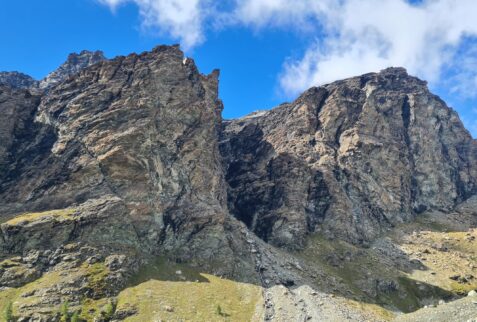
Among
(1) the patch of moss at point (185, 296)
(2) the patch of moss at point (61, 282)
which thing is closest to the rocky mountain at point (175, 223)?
(2) the patch of moss at point (61, 282)

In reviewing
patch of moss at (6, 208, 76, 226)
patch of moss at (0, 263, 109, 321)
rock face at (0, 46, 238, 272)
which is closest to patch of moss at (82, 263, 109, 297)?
patch of moss at (0, 263, 109, 321)

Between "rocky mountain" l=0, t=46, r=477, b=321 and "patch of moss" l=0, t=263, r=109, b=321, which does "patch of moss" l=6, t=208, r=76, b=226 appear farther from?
→ "patch of moss" l=0, t=263, r=109, b=321

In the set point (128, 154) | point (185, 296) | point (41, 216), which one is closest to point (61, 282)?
point (41, 216)

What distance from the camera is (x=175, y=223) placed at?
134 meters

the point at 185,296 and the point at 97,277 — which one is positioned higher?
the point at 97,277

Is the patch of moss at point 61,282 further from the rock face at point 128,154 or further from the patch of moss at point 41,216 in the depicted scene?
the patch of moss at point 41,216

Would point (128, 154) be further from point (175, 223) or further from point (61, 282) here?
point (61, 282)

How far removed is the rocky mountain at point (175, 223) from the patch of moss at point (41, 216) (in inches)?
25.7

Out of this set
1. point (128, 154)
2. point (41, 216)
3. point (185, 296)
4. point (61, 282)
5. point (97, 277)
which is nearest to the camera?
point (61, 282)

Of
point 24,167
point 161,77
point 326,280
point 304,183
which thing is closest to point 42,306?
point 24,167

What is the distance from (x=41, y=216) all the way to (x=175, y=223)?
37.9 m

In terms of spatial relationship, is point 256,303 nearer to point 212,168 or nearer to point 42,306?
point 42,306

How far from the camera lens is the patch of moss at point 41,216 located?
373 feet

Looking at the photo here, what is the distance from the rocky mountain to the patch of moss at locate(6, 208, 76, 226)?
0.65 m
